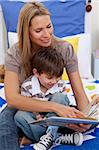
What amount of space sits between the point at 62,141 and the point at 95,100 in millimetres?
274

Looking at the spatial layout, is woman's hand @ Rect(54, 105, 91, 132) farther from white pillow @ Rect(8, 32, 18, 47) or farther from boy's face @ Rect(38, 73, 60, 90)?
white pillow @ Rect(8, 32, 18, 47)

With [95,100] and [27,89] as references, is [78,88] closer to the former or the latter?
[95,100]

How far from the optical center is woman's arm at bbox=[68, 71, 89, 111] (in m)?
1.66

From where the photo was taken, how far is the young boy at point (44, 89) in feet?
4.75

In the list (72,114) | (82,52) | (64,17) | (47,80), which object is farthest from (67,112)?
(64,17)

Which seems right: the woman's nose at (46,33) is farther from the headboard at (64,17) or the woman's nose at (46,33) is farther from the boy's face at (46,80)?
the headboard at (64,17)

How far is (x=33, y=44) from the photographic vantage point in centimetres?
172

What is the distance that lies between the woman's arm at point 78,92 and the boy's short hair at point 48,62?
178 millimetres

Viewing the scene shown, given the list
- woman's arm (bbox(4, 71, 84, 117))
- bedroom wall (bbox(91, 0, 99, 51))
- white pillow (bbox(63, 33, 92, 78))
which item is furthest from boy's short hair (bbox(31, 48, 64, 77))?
bedroom wall (bbox(91, 0, 99, 51))

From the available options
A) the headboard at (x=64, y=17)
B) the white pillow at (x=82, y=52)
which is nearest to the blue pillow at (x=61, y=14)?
the headboard at (x=64, y=17)

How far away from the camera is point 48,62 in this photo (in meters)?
1.52

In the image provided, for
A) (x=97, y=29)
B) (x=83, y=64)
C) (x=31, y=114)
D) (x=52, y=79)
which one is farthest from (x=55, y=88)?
(x=97, y=29)

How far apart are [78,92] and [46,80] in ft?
0.79

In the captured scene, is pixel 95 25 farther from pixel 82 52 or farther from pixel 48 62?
pixel 48 62
